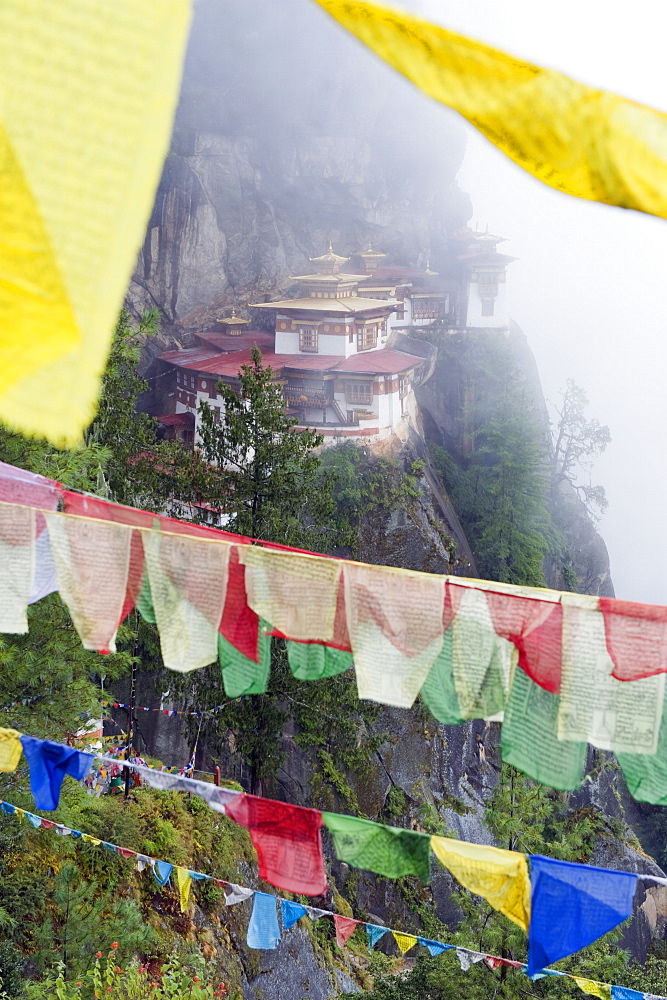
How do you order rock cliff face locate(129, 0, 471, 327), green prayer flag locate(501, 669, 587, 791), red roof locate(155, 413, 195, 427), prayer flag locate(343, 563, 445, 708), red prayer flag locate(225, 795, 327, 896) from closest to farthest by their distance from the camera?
green prayer flag locate(501, 669, 587, 791), prayer flag locate(343, 563, 445, 708), red prayer flag locate(225, 795, 327, 896), red roof locate(155, 413, 195, 427), rock cliff face locate(129, 0, 471, 327)

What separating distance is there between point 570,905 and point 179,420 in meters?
22.7

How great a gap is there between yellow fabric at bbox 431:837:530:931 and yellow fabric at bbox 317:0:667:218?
402 centimetres

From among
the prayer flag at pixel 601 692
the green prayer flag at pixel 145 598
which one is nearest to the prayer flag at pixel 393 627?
the prayer flag at pixel 601 692

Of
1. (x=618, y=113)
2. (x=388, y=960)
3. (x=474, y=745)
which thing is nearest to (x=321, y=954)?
(x=388, y=960)

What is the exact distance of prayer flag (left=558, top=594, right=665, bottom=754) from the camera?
3613 mm

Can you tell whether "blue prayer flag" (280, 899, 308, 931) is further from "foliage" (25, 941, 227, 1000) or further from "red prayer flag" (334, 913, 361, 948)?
"foliage" (25, 941, 227, 1000)

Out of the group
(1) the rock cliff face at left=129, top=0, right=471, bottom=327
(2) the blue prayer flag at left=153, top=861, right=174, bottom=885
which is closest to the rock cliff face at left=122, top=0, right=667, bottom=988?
(1) the rock cliff face at left=129, top=0, right=471, bottom=327

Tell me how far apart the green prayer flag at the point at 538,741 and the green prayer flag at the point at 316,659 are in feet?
3.24

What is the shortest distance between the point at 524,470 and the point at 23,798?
21.3m

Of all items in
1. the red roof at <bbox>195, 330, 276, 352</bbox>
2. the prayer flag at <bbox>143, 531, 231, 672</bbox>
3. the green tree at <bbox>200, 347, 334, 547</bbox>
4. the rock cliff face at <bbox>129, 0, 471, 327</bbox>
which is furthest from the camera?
the rock cliff face at <bbox>129, 0, 471, 327</bbox>

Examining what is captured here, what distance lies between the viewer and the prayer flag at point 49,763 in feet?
16.9

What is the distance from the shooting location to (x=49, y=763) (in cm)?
521

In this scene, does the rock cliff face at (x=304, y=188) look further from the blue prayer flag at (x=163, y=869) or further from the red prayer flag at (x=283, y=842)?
the red prayer flag at (x=283, y=842)

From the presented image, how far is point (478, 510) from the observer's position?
26297 millimetres
